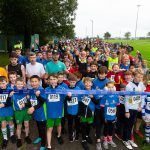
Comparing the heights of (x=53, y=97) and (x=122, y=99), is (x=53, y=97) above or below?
above

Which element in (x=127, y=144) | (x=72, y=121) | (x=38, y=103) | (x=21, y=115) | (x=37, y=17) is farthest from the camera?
(x=37, y=17)

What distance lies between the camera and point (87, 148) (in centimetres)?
585

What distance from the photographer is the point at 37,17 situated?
94.5 feet

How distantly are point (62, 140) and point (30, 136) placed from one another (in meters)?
0.87

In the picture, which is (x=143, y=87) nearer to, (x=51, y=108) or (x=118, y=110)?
(x=118, y=110)

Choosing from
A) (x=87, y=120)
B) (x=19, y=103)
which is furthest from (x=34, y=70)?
(x=87, y=120)

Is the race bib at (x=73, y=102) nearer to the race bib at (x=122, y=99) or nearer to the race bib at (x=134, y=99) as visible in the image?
the race bib at (x=122, y=99)

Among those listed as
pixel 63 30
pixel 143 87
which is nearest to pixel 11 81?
pixel 143 87

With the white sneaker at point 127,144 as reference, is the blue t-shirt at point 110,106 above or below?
above

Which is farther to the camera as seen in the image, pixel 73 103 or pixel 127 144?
pixel 127 144

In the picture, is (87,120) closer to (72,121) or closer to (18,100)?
(72,121)

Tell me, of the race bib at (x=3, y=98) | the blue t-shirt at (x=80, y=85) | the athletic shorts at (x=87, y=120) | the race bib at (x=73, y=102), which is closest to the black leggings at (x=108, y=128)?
the athletic shorts at (x=87, y=120)

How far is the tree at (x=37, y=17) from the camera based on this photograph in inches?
1087

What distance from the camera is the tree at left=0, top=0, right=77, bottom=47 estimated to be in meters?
27.6
